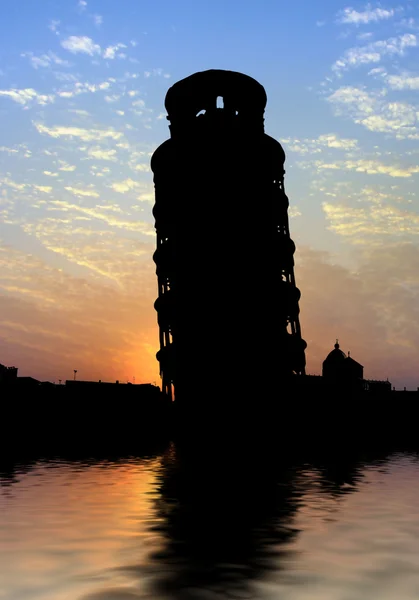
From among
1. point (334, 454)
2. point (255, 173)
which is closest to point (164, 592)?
point (334, 454)

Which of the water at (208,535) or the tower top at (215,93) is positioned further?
the tower top at (215,93)

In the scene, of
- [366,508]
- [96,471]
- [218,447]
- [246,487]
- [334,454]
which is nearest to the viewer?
[366,508]

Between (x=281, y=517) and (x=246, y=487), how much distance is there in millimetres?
4972

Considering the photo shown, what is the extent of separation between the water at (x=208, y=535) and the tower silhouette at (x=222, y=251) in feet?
93.0

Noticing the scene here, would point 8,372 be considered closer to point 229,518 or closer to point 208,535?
point 229,518

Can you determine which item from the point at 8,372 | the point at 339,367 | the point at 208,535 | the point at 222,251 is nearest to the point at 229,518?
the point at 208,535

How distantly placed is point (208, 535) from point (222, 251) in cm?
4208

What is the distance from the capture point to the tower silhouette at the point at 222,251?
5150 centimetres

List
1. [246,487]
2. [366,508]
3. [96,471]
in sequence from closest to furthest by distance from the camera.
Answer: [366,508] < [246,487] < [96,471]

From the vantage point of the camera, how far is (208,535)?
11.9m

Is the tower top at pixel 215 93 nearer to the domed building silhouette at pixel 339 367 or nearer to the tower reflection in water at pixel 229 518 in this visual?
the tower reflection in water at pixel 229 518

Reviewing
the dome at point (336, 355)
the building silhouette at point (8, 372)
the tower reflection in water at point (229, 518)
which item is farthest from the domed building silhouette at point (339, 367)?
the tower reflection in water at point (229, 518)

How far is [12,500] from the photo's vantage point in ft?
53.9

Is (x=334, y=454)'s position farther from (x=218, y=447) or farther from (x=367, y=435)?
(x=367, y=435)
